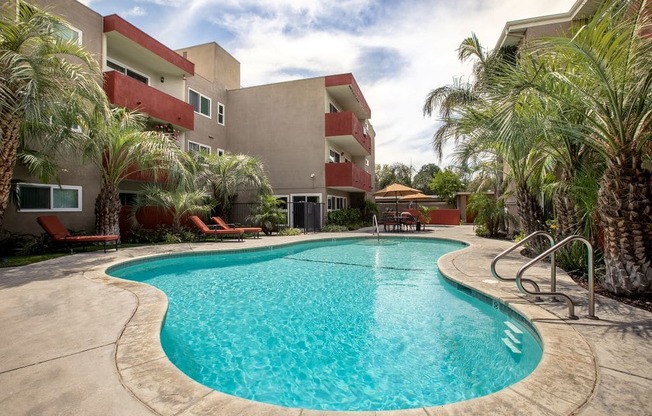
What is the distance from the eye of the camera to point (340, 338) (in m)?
4.55

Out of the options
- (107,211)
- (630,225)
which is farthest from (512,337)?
(107,211)

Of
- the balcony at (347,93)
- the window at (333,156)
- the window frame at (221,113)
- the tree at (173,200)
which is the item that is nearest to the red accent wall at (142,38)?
the window frame at (221,113)

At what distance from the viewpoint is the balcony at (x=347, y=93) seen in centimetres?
2048

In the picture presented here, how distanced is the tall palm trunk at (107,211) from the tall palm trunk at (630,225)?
13.7 m

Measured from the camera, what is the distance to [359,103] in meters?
24.4

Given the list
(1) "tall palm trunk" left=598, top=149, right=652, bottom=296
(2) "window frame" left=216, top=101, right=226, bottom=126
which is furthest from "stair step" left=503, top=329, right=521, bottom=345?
(2) "window frame" left=216, top=101, right=226, bottom=126

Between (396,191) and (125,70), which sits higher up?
(125,70)

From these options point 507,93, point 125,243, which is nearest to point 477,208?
point 507,93

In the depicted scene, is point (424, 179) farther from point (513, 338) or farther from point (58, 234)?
point (513, 338)

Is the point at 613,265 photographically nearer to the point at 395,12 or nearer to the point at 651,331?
the point at 651,331

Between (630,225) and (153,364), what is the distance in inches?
264

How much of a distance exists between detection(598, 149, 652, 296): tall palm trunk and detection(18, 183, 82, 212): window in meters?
14.6

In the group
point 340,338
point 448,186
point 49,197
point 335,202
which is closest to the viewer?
point 340,338

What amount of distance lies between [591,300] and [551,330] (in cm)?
90
